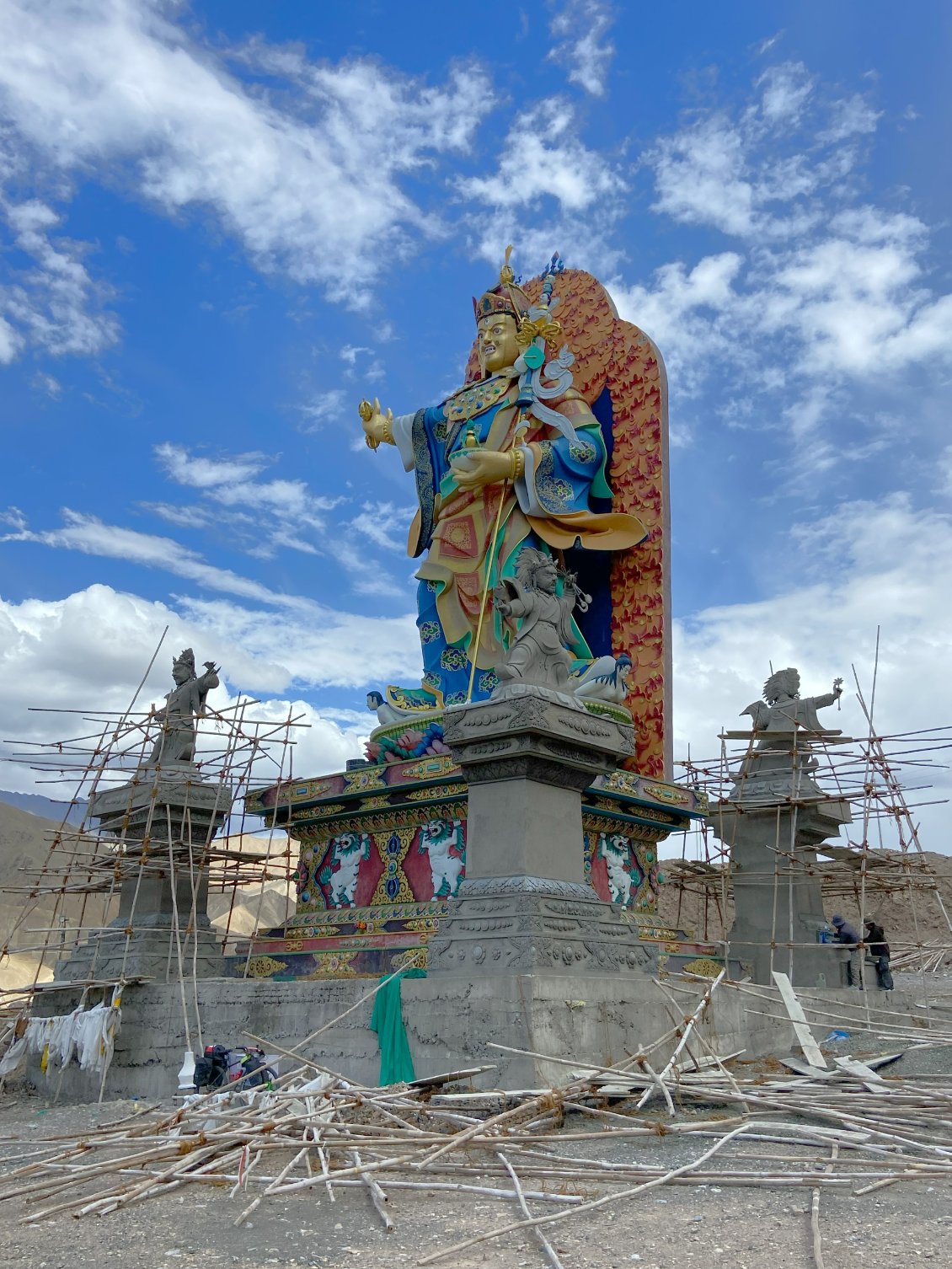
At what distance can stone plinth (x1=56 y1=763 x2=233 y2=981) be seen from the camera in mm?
11656

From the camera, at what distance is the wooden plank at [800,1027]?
7.86 m

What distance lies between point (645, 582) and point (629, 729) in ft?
20.2

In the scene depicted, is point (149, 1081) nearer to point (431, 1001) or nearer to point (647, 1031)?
point (431, 1001)

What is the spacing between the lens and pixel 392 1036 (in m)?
7.33

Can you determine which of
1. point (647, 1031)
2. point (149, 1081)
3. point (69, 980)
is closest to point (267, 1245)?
point (647, 1031)

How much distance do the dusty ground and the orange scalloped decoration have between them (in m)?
9.30

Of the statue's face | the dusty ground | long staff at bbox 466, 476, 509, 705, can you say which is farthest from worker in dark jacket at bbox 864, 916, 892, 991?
the dusty ground

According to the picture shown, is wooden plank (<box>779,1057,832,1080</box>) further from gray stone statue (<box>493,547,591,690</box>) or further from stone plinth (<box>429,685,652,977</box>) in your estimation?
gray stone statue (<box>493,547,591,690</box>)

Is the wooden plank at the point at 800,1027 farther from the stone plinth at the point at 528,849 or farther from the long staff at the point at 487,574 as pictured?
the long staff at the point at 487,574

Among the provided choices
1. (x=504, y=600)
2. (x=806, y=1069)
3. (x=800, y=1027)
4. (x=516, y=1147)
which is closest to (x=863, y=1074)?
(x=806, y=1069)

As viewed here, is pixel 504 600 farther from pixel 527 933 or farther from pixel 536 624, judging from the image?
pixel 527 933

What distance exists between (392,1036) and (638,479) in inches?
370

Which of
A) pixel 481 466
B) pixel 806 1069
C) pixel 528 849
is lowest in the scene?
pixel 806 1069

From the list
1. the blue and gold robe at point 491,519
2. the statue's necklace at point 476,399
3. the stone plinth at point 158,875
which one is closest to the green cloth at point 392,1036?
the stone plinth at point 158,875
